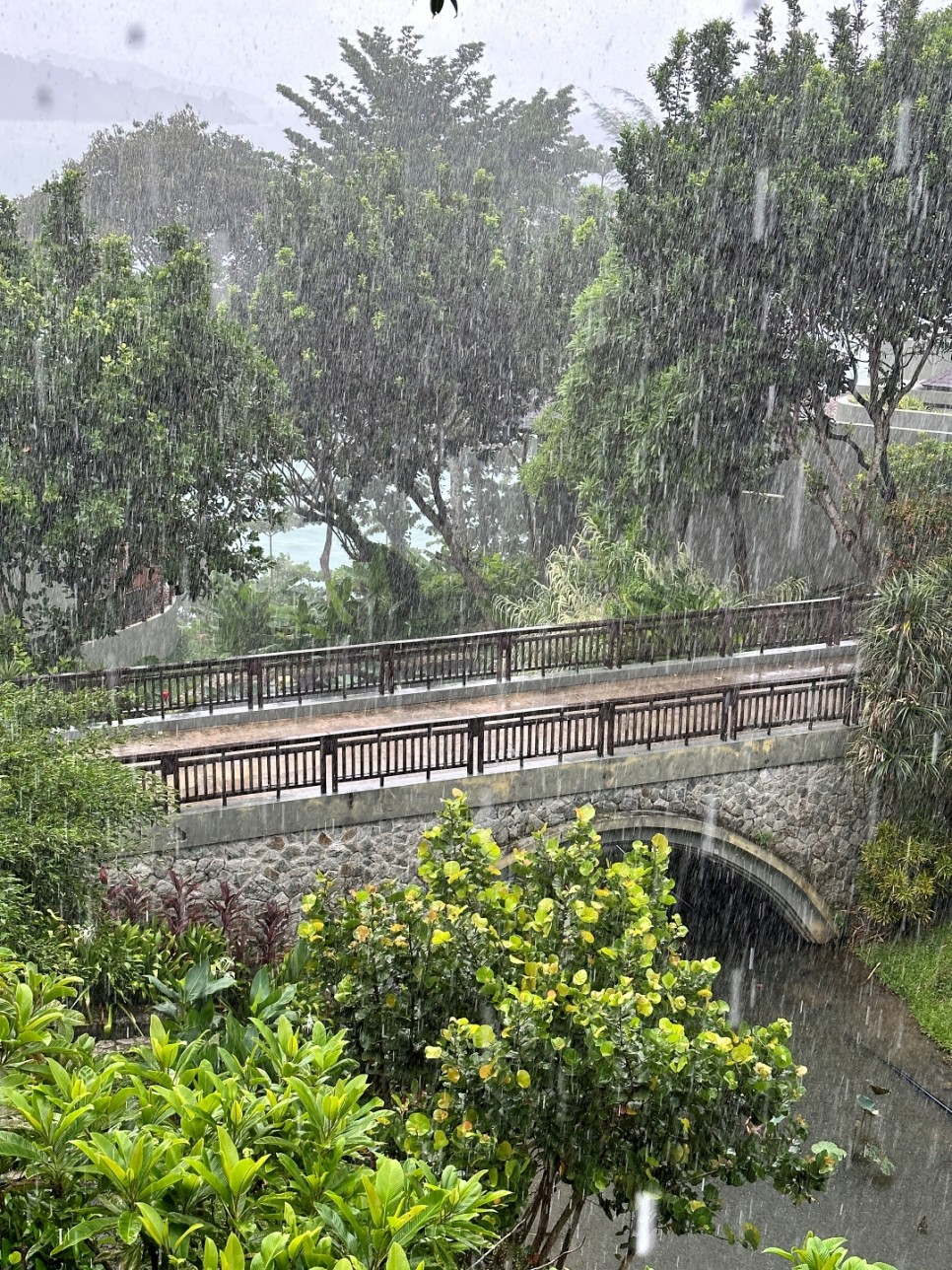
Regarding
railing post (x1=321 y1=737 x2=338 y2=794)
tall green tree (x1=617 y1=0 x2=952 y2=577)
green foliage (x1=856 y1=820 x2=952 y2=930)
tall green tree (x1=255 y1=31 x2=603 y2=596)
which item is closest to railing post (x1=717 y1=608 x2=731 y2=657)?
tall green tree (x1=617 y1=0 x2=952 y2=577)

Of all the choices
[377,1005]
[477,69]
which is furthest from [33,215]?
[377,1005]

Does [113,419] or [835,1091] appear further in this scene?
[113,419]

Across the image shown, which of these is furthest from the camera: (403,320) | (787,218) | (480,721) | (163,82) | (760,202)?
(163,82)

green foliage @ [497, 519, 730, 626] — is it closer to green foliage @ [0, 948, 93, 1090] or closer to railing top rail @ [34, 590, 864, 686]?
railing top rail @ [34, 590, 864, 686]

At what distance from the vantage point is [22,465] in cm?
1310

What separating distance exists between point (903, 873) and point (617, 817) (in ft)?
11.4

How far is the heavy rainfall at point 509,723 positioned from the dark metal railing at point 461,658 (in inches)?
2.8

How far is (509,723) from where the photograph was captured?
36.1ft

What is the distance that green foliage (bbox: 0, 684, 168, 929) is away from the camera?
7387mm

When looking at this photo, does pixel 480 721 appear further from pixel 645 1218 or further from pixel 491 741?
pixel 645 1218

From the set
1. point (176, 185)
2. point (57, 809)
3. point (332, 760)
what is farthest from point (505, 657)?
point (176, 185)

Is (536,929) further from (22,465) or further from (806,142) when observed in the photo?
(806,142)

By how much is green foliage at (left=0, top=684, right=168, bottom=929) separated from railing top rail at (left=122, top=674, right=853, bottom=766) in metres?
1.01

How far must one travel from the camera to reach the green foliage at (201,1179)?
3088 millimetres
